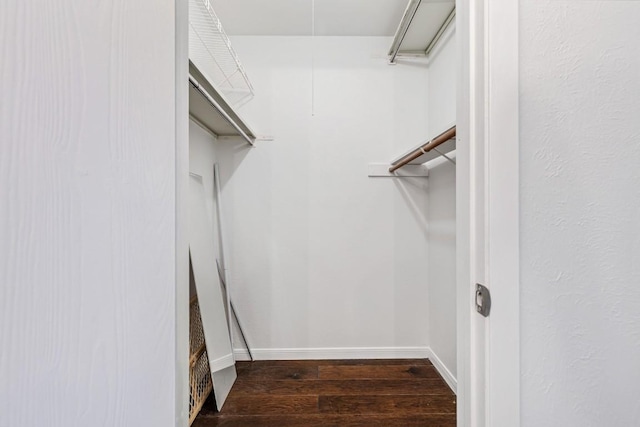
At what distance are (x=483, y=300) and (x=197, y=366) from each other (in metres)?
1.59

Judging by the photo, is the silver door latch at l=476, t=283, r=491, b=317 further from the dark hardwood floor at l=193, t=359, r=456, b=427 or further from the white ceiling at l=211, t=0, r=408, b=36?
the white ceiling at l=211, t=0, r=408, b=36

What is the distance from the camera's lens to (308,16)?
1.89 m

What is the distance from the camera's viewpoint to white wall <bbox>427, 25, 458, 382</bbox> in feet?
5.70

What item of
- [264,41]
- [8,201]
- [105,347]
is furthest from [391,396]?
[264,41]

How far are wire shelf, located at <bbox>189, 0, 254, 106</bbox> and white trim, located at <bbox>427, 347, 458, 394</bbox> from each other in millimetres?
2150

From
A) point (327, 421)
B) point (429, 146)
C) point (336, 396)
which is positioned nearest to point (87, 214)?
point (429, 146)

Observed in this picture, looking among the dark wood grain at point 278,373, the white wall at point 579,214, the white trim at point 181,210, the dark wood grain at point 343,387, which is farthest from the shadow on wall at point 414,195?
the white trim at point 181,210

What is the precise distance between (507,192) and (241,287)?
6.28 feet

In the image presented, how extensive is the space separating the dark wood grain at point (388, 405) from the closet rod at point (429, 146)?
1.43 m

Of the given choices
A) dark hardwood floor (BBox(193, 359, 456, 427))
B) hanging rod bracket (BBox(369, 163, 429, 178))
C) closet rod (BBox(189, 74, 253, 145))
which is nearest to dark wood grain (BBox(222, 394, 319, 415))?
dark hardwood floor (BBox(193, 359, 456, 427))

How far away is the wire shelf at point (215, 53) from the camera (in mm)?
1456

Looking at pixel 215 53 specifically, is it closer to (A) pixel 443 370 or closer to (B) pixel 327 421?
(B) pixel 327 421

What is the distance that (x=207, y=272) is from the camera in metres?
1.75

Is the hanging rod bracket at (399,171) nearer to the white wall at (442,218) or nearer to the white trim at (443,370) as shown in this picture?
the white wall at (442,218)
